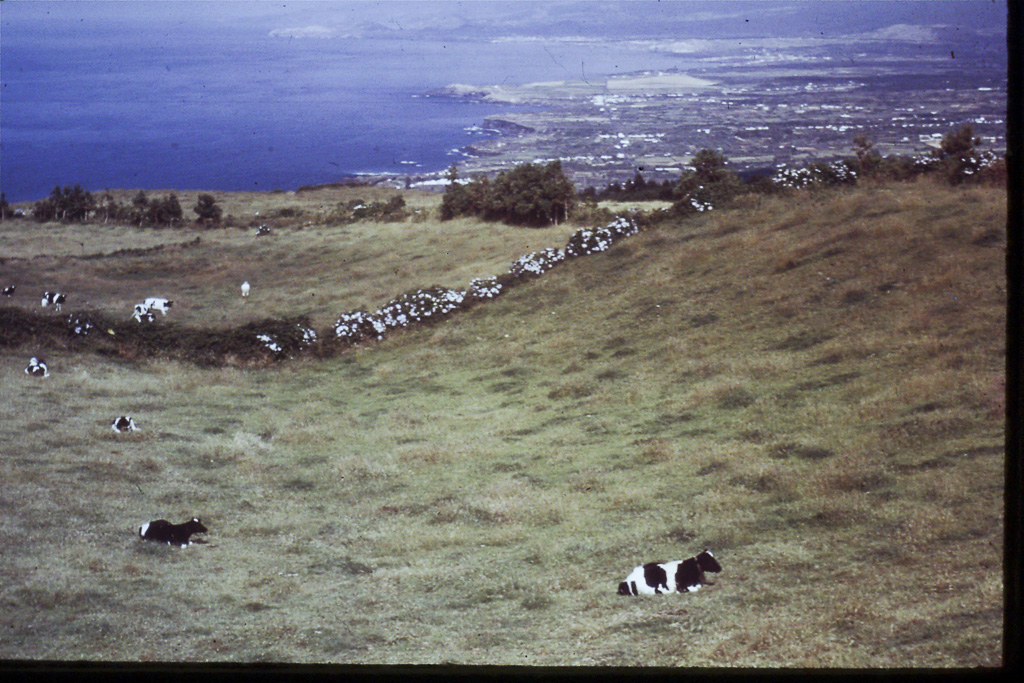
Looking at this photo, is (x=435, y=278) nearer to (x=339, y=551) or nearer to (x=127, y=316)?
(x=127, y=316)

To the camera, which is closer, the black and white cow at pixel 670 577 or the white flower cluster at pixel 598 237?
the black and white cow at pixel 670 577

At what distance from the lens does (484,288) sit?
603 inches

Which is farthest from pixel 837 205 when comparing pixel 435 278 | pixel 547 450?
pixel 547 450

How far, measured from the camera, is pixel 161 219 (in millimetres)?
14883

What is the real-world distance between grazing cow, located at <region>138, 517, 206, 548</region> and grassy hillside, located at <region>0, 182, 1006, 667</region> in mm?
261

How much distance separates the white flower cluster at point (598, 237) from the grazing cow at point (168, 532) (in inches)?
430

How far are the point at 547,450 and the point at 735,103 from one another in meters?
7.75

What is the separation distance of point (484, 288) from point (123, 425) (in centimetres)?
772

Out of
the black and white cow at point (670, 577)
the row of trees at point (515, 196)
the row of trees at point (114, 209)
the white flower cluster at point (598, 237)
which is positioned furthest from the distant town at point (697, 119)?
the black and white cow at point (670, 577)

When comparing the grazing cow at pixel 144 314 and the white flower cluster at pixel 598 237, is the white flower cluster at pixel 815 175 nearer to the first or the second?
the white flower cluster at pixel 598 237

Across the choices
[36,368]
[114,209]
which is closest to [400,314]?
[36,368]

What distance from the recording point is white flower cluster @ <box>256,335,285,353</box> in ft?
40.6

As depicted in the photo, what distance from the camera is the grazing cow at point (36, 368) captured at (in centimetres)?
1088

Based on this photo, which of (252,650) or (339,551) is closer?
(252,650)
